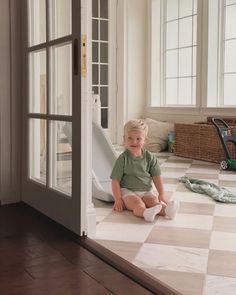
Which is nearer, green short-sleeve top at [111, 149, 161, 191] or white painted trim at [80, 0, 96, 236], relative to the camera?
white painted trim at [80, 0, 96, 236]

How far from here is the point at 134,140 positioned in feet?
8.64

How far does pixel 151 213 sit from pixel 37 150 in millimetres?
787

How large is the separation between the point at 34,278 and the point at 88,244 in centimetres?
39

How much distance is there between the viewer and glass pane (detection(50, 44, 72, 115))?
218cm

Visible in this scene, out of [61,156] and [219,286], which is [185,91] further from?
[219,286]

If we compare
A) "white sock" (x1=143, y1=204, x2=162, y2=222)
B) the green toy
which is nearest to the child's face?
"white sock" (x1=143, y1=204, x2=162, y2=222)

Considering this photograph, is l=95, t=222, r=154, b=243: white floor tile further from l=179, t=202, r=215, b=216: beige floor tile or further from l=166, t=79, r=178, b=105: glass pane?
l=166, t=79, r=178, b=105: glass pane

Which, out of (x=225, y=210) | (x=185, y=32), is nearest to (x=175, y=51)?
(x=185, y=32)

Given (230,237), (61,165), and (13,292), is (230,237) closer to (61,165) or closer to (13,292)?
(61,165)

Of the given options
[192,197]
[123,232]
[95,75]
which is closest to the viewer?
[123,232]

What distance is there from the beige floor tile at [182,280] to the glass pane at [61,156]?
2.36 ft

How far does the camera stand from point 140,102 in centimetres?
613

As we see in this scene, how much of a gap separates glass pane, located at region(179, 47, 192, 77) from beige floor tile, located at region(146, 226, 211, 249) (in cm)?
372

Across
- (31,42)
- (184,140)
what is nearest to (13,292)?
(31,42)
